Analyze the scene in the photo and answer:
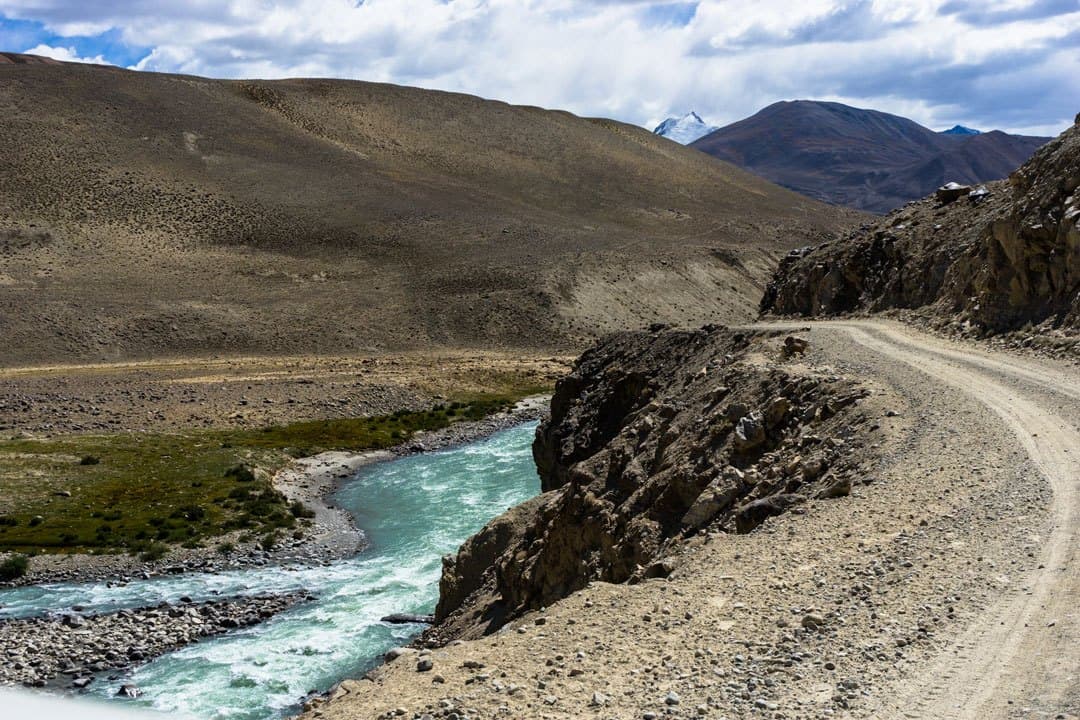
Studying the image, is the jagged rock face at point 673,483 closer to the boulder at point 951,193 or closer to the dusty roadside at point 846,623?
the dusty roadside at point 846,623

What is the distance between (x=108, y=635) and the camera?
2911cm

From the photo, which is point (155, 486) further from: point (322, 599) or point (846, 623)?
point (846, 623)

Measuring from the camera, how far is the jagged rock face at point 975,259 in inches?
1052

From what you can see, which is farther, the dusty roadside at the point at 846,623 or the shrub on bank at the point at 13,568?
the shrub on bank at the point at 13,568

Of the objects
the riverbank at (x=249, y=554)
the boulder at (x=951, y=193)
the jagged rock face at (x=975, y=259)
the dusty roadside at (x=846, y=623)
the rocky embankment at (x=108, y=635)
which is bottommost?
the rocky embankment at (x=108, y=635)

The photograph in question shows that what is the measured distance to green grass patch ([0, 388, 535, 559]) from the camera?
38812mm

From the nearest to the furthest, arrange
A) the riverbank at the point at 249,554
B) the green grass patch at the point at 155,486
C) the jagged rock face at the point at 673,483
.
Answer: the jagged rock face at the point at 673,483, the riverbank at the point at 249,554, the green grass patch at the point at 155,486

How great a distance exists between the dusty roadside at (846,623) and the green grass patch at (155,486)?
27.2 m

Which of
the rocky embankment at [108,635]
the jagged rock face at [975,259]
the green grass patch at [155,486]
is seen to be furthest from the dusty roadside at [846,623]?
the green grass patch at [155,486]

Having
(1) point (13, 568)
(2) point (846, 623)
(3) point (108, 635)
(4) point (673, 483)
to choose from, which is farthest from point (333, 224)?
(2) point (846, 623)

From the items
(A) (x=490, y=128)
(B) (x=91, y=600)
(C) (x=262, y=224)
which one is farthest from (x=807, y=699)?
(A) (x=490, y=128)

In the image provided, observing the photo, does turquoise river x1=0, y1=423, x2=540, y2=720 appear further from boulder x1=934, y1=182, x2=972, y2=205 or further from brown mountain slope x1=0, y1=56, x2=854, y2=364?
brown mountain slope x1=0, y1=56, x2=854, y2=364

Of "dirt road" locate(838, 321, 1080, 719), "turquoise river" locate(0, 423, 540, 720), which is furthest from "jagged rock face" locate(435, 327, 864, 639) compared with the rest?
"turquoise river" locate(0, 423, 540, 720)

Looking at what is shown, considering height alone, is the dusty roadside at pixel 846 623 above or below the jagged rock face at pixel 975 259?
below
